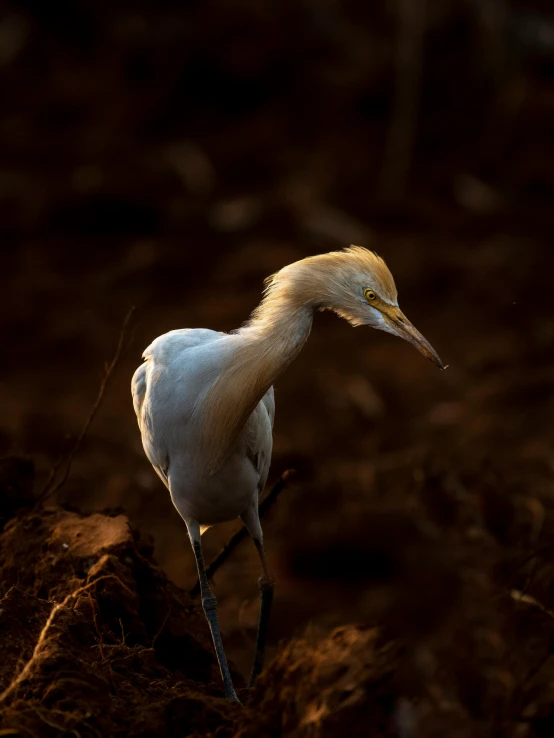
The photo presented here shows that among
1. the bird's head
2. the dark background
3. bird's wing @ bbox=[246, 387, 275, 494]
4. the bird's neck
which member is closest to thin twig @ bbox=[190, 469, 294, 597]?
bird's wing @ bbox=[246, 387, 275, 494]

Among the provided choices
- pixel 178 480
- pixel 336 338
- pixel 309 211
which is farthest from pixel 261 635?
pixel 309 211

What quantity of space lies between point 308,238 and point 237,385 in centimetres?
884

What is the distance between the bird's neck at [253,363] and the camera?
354cm

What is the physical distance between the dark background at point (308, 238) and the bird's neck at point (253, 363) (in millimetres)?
2063

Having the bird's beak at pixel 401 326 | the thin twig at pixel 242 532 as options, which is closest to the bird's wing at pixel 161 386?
the thin twig at pixel 242 532

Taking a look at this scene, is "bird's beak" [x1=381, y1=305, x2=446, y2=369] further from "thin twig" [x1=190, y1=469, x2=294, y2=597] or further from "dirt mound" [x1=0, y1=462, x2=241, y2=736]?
"dirt mound" [x1=0, y1=462, x2=241, y2=736]

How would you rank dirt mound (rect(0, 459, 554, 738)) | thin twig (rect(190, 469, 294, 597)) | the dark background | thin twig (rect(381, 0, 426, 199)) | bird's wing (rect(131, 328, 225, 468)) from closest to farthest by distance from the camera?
dirt mound (rect(0, 459, 554, 738)) < bird's wing (rect(131, 328, 225, 468)) < thin twig (rect(190, 469, 294, 597)) < the dark background < thin twig (rect(381, 0, 426, 199))

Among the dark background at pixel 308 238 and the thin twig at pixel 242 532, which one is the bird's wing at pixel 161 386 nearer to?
the thin twig at pixel 242 532

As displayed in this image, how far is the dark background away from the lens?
843 cm

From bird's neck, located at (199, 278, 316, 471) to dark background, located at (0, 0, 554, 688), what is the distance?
6.77ft

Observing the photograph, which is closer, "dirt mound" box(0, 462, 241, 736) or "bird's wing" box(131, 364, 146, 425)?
"dirt mound" box(0, 462, 241, 736)

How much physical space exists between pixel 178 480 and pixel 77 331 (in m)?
7.58

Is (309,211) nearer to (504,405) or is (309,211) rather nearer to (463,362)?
(463,362)

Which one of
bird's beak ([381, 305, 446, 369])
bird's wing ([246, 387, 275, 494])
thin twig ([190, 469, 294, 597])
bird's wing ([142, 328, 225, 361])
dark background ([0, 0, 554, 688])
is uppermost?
bird's beak ([381, 305, 446, 369])
